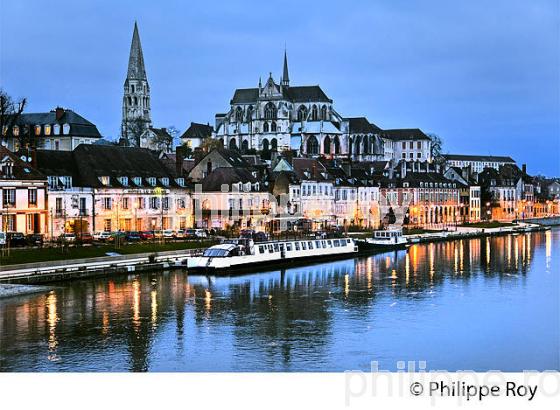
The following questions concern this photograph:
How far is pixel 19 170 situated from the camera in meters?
48.8

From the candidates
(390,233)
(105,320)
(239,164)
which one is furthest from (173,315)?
(239,164)

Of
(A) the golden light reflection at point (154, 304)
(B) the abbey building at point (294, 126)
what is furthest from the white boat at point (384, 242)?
(B) the abbey building at point (294, 126)

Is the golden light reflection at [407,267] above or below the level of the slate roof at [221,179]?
below

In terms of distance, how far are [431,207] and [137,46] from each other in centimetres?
5904

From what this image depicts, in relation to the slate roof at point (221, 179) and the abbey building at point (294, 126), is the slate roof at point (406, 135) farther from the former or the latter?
the slate roof at point (221, 179)

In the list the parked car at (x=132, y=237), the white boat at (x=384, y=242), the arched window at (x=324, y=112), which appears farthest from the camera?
the arched window at (x=324, y=112)

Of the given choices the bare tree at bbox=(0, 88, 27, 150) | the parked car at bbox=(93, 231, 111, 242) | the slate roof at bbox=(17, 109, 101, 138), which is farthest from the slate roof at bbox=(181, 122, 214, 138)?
the parked car at bbox=(93, 231, 111, 242)

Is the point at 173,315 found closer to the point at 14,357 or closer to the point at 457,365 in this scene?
the point at 14,357

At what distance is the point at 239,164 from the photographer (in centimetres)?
7181

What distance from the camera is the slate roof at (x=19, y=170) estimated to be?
4788cm

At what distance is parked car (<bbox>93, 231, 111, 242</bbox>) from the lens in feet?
161

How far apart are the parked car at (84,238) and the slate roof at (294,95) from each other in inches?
3357

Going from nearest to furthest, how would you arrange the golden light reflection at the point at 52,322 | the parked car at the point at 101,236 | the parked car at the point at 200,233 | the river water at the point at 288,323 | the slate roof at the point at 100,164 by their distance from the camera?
the river water at the point at 288,323
the golden light reflection at the point at 52,322
the parked car at the point at 101,236
the slate roof at the point at 100,164
the parked car at the point at 200,233

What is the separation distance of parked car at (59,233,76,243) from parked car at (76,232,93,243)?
28cm
